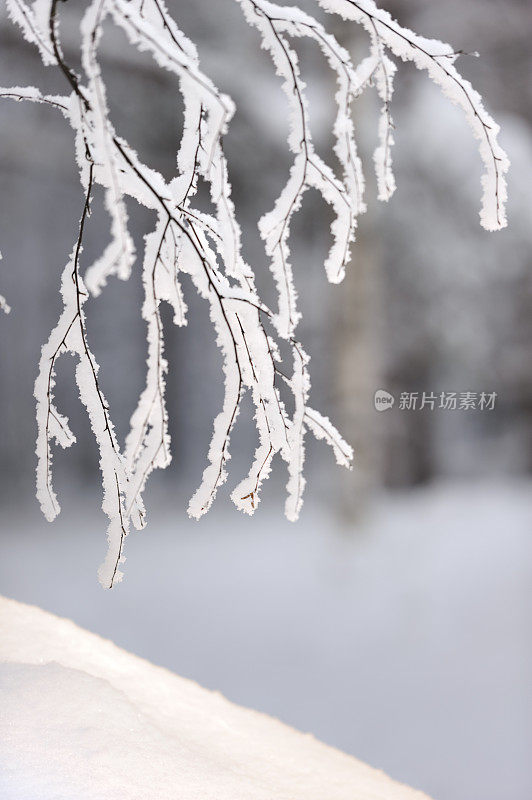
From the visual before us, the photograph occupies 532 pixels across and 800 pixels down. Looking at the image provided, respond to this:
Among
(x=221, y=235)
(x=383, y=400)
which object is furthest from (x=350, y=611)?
(x=221, y=235)

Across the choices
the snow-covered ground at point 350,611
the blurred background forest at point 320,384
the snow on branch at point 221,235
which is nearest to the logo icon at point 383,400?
the blurred background forest at point 320,384

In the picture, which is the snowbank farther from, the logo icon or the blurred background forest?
the logo icon

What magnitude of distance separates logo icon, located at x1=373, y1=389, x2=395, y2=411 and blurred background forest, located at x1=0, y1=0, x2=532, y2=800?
40 millimetres

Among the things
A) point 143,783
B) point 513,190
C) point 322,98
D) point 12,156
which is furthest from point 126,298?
point 143,783

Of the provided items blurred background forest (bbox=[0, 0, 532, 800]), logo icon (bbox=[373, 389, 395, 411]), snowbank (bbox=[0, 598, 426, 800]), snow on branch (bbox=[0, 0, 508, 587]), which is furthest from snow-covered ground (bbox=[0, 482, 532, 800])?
snow on branch (bbox=[0, 0, 508, 587])

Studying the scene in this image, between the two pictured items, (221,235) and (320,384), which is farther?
(320,384)

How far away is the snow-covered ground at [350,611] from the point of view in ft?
5.90

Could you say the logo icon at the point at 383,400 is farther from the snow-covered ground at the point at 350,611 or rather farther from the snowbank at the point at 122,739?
the snowbank at the point at 122,739

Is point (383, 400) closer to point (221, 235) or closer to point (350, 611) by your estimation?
point (350, 611)

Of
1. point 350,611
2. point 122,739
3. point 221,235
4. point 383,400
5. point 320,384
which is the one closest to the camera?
point 221,235

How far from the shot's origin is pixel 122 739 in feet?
2.51

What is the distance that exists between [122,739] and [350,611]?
150 centimetres

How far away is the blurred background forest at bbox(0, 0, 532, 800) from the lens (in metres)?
2.11

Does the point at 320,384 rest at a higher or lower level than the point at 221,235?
higher
